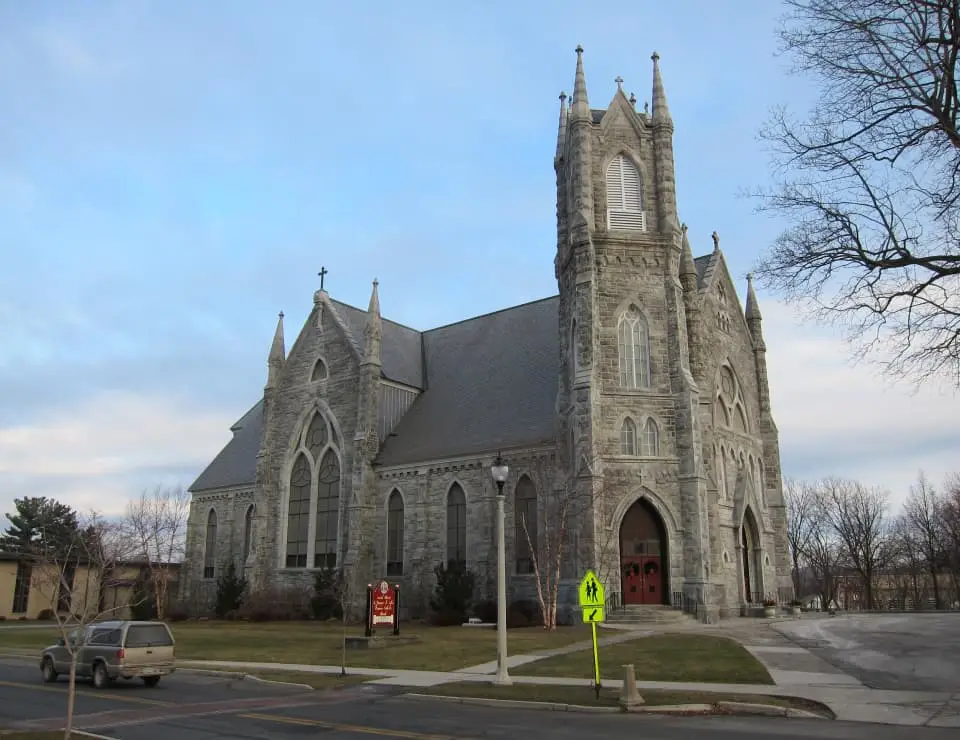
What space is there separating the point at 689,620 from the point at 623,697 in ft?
55.7

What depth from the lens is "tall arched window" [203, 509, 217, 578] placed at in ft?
158

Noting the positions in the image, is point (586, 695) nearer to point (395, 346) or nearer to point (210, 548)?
point (395, 346)

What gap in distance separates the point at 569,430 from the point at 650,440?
339cm

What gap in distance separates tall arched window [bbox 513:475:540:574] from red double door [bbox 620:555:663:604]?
180 inches

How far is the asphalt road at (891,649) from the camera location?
15.9 metres

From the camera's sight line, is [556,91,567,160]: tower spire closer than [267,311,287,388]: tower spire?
Yes

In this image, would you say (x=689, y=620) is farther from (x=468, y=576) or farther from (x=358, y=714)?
(x=358, y=714)

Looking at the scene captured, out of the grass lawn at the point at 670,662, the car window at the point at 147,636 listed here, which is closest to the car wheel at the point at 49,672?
the car window at the point at 147,636

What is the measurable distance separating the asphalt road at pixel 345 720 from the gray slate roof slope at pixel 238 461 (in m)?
31.0

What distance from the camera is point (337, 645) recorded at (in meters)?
26.2

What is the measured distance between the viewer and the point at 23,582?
5634cm

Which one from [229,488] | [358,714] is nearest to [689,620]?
[358,714]

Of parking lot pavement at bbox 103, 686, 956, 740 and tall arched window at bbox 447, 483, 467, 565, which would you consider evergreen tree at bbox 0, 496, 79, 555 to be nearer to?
tall arched window at bbox 447, 483, 467, 565

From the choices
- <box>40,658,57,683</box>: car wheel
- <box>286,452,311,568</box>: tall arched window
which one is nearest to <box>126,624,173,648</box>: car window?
<box>40,658,57,683</box>: car wheel
